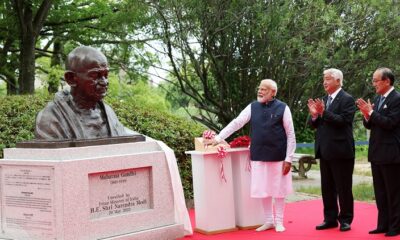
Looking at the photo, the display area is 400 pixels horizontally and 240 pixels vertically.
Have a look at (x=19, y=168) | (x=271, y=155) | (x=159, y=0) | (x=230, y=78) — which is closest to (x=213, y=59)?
(x=230, y=78)

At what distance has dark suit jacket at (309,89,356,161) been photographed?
6039mm

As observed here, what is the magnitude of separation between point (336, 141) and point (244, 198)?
143 centimetres

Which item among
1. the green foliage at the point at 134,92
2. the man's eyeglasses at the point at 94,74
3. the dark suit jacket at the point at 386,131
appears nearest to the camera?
the man's eyeglasses at the point at 94,74

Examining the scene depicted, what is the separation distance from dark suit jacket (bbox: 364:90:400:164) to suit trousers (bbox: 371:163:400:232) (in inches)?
5.0

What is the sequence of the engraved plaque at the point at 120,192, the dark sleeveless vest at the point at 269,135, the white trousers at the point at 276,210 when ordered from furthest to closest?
the white trousers at the point at 276,210 < the dark sleeveless vest at the point at 269,135 < the engraved plaque at the point at 120,192

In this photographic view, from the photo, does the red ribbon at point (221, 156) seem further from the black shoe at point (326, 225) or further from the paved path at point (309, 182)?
the paved path at point (309, 182)

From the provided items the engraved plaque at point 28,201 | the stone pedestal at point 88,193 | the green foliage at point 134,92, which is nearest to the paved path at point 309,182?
the stone pedestal at point 88,193

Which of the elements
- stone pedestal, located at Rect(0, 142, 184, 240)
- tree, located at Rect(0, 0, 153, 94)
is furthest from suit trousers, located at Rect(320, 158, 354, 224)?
tree, located at Rect(0, 0, 153, 94)

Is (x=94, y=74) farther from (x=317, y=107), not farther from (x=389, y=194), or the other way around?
(x=389, y=194)

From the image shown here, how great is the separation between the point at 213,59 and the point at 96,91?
5774 millimetres

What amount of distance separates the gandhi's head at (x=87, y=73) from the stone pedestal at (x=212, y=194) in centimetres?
192

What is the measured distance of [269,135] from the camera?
6172mm

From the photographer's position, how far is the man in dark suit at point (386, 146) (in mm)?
5785

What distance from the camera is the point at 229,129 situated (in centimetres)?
653
